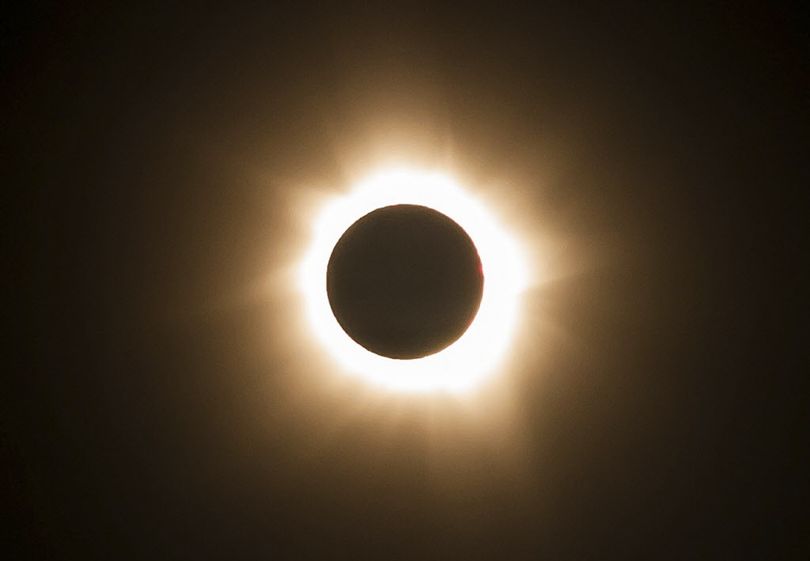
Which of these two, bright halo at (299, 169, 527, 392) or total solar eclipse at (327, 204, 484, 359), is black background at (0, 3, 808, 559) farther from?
total solar eclipse at (327, 204, 484, 359)

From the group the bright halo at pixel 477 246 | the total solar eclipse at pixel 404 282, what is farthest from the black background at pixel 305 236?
the total solar eclipse at pixel 404 282

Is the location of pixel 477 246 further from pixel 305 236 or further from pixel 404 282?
pixel 305 236

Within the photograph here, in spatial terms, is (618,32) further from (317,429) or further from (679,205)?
(317,429)

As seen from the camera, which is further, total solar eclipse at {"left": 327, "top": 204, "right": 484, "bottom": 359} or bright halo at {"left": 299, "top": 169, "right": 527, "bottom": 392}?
bright halo at {"left": 299, "top": 169, "right": 527, "bottom": 392}

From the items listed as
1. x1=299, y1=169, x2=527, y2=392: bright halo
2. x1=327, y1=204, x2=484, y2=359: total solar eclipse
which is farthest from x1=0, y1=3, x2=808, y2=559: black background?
x1=327, y1=204, x2=484, y2=359: total solar eclipse

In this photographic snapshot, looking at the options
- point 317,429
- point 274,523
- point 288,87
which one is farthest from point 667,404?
point 288,87

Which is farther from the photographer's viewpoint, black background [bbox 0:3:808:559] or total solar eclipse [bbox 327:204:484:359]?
black background [bbox 0:3:808:559]

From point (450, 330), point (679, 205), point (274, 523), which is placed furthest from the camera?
point (274, 523)

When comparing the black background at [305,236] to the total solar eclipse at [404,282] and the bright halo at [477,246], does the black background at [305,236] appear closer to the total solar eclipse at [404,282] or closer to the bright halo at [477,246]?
the bright halo at [477,246]
